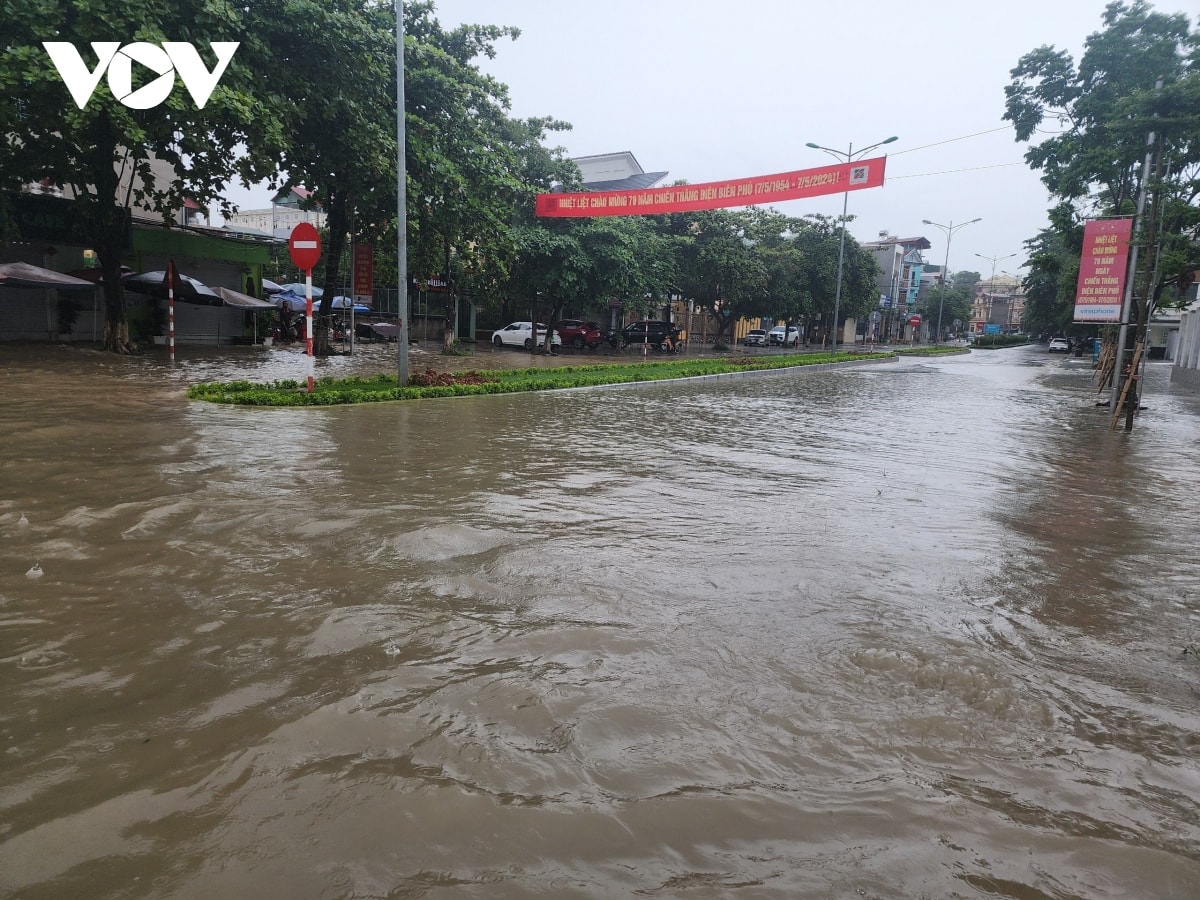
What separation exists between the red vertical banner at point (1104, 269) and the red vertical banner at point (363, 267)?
1826 cm

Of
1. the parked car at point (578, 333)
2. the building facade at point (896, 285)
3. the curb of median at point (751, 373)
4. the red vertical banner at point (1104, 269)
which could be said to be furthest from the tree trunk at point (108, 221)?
the building facade at point (896, 285)

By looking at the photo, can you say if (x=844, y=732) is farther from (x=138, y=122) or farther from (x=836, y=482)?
(x=138, y=122)

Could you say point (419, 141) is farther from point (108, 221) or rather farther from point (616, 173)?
point (616, 173)

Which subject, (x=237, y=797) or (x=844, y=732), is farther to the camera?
(x=844, y=732)

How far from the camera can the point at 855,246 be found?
48.9m

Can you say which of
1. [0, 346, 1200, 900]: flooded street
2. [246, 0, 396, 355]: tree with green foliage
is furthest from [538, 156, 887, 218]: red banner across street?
[0, 346, 1200, 900]: flooded street

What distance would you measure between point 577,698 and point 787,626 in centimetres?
128

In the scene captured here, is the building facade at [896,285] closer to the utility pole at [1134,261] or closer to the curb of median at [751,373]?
the curb of median at [751,373]

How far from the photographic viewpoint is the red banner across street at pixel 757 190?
16.3 m

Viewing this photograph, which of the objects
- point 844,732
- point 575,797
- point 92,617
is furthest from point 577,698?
point 92,617

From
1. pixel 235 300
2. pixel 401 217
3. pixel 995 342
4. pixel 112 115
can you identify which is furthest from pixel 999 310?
pixel 112 115

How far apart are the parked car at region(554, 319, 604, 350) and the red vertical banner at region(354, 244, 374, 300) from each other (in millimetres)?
12203

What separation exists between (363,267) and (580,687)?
72.2ft

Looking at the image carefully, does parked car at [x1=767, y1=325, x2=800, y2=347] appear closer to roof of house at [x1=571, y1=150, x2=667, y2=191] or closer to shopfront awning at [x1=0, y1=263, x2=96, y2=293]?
roof of house at [x1=571, y1=150, x2=667, y2=191]
